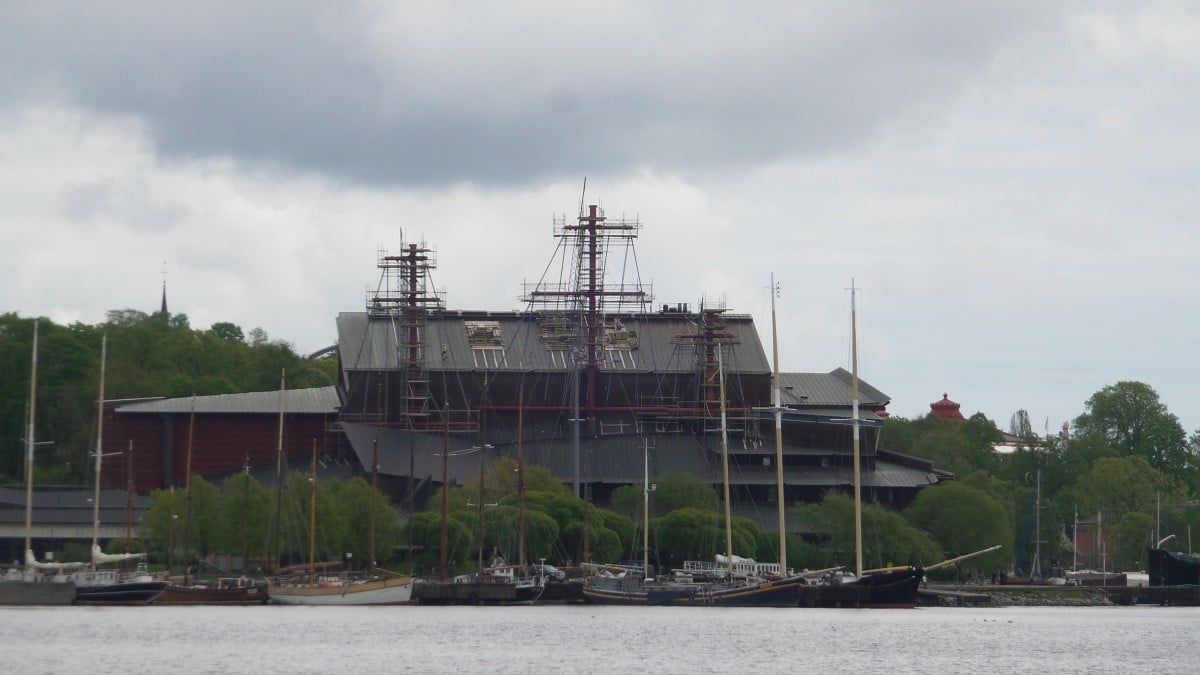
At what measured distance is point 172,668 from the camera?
7325 centimetres

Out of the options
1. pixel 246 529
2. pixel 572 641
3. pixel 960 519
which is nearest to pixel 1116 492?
pixel 960 519

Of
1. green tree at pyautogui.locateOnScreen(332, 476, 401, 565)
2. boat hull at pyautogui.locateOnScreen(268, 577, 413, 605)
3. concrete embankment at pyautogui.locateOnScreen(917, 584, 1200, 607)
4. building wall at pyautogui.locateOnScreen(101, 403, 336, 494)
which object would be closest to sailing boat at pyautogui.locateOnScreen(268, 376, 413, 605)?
boat hull at pyautogui.locateOnScreen(268, 577, 413, 605)

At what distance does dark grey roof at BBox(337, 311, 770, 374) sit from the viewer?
6112 inches

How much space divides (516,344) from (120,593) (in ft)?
182

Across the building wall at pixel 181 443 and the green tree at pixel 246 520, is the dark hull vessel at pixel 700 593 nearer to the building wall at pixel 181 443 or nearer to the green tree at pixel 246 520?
the green tree at pixel 246 520

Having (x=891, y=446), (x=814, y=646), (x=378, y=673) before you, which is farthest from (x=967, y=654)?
(x=891, y=446)

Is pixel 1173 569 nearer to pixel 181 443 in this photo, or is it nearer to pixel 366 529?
pixel 366 529

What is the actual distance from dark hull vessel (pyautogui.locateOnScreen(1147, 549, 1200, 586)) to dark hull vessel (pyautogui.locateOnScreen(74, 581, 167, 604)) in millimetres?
72984

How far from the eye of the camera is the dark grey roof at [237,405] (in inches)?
5999

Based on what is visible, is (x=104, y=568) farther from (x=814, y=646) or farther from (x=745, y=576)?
(x=814, y=646)

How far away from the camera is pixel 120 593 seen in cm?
10781

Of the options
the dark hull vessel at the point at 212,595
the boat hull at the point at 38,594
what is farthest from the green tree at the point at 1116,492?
the boat hull at the point at 38,594

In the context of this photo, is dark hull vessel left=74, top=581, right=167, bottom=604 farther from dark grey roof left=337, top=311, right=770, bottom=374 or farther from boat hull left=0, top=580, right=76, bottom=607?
dark grey roof left=337, top=311, right=770, bottom=374

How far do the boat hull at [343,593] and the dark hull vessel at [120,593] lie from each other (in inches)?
331
